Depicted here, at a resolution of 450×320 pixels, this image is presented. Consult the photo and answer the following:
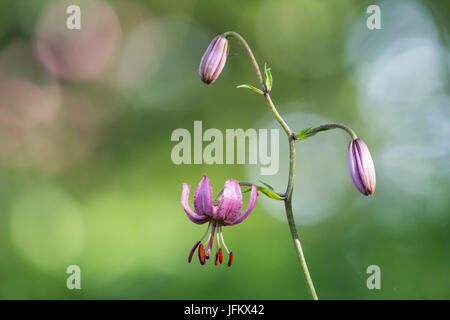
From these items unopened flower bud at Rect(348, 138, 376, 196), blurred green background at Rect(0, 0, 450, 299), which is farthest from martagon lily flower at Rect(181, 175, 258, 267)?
blurred green background at Rect(0, 0, 450, 299)

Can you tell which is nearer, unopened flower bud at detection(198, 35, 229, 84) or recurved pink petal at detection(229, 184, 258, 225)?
recurved pink petal at detection(229, 184, 258, 225)

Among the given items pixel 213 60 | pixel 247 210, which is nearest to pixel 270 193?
pixel 247 210

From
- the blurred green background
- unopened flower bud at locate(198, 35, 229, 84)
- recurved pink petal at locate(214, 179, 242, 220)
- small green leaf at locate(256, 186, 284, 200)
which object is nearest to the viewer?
small green leaf at locate(256, 186, 284, 200)

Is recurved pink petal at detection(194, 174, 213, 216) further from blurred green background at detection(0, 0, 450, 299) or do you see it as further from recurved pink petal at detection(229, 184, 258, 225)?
blurred green background at detection(0, 0, 450, 299)

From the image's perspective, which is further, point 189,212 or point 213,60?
point 213,60

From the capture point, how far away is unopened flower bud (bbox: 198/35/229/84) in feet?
4.27

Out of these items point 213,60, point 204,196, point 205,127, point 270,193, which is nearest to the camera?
point 270,193

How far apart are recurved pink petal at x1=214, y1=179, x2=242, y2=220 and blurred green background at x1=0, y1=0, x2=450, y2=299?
74.3 inches

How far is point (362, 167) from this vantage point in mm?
1114

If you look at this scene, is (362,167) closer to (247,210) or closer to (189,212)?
(247,210)

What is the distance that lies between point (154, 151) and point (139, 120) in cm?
58

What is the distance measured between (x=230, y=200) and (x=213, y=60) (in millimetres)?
437

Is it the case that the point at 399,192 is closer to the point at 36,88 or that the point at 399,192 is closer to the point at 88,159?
the point at 88,159
